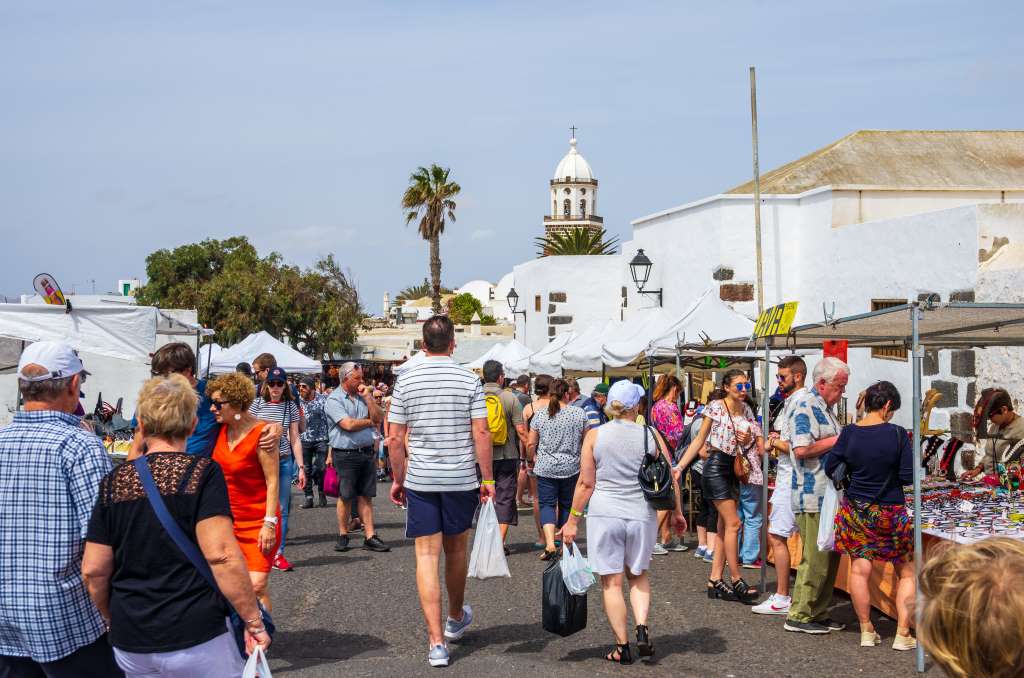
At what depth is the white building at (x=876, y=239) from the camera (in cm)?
1237

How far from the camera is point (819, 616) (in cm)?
720

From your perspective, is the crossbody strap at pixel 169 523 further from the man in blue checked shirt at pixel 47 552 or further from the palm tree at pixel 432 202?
the palm tree at pixel 432 202

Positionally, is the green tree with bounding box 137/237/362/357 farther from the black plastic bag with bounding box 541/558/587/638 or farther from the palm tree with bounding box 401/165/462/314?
the black plastic bag with bounding box 541/558/587/638

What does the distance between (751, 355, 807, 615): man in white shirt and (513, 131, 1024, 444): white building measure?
15.4 ft

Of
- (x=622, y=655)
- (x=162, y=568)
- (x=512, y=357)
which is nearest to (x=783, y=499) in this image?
(x=622, y=655)

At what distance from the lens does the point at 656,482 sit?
6.48 meters

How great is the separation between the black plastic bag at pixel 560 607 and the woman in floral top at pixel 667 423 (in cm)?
396

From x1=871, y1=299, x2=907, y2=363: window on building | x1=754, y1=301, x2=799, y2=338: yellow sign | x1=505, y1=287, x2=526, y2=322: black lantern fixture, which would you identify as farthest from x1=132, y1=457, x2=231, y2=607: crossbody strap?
x1=505, y1=287, x2=526, y2=322: black lantern fixture

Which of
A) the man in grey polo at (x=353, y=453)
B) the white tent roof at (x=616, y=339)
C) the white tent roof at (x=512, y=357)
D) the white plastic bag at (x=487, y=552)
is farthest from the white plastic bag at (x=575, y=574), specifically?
the white tent roof at (x=512, y=357)

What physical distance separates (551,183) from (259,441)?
3365 inches

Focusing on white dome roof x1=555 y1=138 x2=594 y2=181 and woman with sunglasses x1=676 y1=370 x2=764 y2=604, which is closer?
woman with sunglasses x1=676 y1=370 x2=764 y2=604

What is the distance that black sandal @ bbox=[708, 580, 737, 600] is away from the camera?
8281 millimetres

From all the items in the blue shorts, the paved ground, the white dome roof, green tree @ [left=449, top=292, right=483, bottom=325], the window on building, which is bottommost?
the paved ground

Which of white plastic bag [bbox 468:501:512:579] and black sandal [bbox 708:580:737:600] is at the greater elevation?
white plastic bag [bbox 468:501:512:579]
